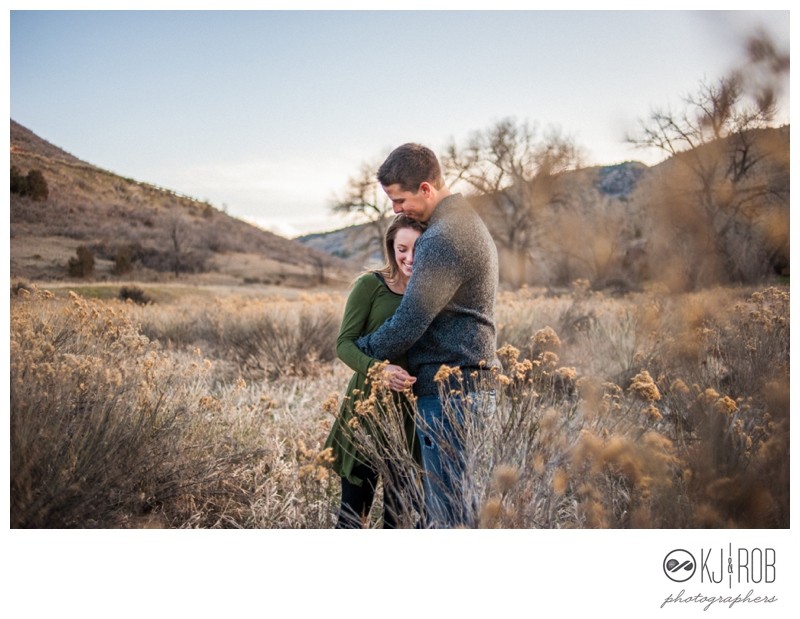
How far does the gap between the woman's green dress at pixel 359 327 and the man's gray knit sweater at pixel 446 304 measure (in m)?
0.10

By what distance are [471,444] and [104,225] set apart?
164 inches

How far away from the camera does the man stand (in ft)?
7.34

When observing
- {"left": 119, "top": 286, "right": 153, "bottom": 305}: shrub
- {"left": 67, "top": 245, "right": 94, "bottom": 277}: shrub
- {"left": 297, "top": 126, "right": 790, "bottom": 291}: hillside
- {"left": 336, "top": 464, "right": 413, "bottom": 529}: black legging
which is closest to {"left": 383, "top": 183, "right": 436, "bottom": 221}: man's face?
{"left": 336, "top": 464, "right": 413, "bottom": 529}: black legging

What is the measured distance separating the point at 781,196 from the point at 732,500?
3152mm

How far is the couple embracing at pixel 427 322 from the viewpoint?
2250 mm

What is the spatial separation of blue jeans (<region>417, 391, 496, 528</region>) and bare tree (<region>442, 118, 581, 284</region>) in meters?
3.29

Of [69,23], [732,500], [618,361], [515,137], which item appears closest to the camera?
[732,500]

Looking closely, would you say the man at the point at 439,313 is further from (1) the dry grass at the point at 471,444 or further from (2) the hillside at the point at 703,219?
(2) the hillside at the point at 703,219

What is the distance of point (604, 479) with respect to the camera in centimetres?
268

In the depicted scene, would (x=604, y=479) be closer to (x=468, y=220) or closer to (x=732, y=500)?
(x=732, y=500)
